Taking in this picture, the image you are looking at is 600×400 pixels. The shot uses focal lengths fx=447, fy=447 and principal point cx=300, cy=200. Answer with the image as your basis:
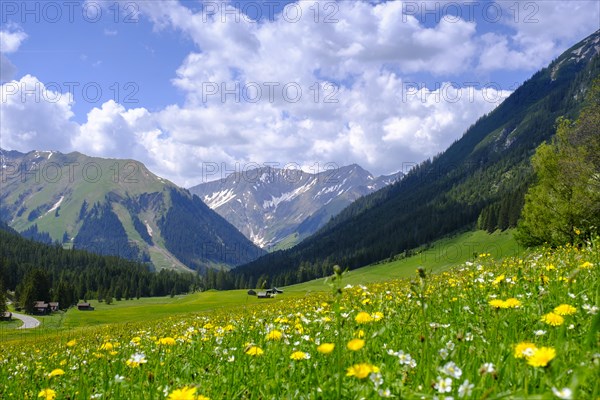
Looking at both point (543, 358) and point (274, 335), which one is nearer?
point (543, 358)

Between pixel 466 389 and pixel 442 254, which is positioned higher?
pixel 442 254

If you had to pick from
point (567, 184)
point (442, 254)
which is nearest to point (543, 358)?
point (567, 184)

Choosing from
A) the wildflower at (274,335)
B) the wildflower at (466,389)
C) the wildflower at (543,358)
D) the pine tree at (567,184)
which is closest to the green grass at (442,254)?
the pine tree at (567,184)

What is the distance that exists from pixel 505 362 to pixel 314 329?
351 cm

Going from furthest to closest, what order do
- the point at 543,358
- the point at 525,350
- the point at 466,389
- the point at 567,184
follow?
the point at 567,184, the point at 525,350, the point at 466,389, the point at 543,358

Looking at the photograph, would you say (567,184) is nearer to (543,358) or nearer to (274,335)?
(274,335)

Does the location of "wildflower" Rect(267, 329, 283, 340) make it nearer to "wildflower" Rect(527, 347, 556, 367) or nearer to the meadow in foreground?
the meadow in foreground

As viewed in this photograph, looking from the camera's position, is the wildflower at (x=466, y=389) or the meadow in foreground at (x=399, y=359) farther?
the meadow in foreground at (x=399, y=359)

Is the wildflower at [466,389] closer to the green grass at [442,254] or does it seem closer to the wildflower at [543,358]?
the wildflower at [543,358]

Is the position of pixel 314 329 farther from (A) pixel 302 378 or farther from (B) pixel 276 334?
(A) pixel 302 378

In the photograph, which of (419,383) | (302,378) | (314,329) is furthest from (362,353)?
(314,329)

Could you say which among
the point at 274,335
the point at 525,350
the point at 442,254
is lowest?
the point at 274,335

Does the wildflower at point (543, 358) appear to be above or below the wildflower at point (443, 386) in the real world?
above

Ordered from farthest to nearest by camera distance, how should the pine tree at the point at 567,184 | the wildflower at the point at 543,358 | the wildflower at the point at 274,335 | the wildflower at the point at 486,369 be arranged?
1. the pine tree at the point at 567,184
2. the wildflower at the point at 274,335
3. the wildflower at the point at 486,369
4. the wildflower at the point at 543,358
